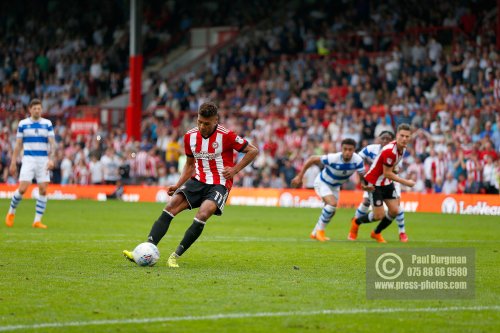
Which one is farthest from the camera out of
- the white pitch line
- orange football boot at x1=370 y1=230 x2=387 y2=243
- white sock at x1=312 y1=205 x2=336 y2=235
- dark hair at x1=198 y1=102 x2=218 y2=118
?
white sock at x1=312 y1=205 x2=336 y2=235

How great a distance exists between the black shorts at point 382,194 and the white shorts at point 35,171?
6.24 meters

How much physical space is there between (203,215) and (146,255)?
0.85 m

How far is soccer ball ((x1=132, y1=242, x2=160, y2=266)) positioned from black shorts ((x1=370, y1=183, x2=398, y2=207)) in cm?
589

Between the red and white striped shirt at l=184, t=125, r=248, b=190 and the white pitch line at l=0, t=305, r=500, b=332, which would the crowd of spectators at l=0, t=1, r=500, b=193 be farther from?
the white pitch line at l=0, t=305, r=500, b=332

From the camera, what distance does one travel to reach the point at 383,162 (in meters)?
15.8

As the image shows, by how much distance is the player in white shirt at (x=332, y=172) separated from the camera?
1664cm

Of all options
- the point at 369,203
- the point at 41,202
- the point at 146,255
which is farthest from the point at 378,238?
the point at 41,202

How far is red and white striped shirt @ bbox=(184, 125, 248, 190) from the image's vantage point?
39.3ft

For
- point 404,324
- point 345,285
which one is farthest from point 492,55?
point 404,324

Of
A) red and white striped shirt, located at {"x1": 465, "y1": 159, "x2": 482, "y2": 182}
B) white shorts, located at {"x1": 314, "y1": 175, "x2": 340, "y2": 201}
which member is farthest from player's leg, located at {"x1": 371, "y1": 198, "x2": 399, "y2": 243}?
red and white striped shirt, located at {"x1": 465, "y1": 159, "x2": 482, "y2": 182}

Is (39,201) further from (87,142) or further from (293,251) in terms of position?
(87,142)

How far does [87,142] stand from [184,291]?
27.9 metres

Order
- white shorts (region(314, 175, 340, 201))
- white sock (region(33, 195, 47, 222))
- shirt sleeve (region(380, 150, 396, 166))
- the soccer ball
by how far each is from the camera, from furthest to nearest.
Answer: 1. white sock (region(33, 195, 47, 222))
2. white shorts (region(314, 175, 340, 201))
3. shirt sleeve (region(380, 150, 396, 166))
4. the soccer ball

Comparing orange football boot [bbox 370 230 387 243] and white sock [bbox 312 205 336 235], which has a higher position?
white sock [bbox 312 205 336 235]
